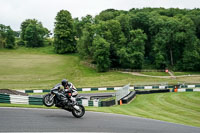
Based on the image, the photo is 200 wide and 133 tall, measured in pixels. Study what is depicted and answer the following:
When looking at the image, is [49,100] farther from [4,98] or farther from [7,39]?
[7,39]

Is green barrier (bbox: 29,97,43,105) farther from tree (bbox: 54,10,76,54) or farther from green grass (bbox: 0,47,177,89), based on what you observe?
tree (bbox: 54,10,76,54)

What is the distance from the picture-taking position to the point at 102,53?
6512cm

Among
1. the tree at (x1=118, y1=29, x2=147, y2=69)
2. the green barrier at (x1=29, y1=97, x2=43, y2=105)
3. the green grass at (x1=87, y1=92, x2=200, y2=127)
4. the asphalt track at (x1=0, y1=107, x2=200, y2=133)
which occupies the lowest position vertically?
the green grass at (x1=87, y1=92, x2=200, y2=127)

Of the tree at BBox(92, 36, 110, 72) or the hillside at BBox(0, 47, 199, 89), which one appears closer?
the hillside at BBox(0, 47, 199, 89)

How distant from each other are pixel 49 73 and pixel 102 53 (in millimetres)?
15653

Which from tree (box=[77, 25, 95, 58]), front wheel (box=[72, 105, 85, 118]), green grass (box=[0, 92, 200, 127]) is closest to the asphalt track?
front wheel (box=[72, 105, 85, 118])

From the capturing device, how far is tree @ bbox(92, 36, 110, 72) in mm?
64688

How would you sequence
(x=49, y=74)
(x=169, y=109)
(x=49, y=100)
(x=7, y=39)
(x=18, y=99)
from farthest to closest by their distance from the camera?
(x=7, y=39)
(x=49, y=74)
(x=169, y=109)
(x=18, y=99)
(x=49, y=100)

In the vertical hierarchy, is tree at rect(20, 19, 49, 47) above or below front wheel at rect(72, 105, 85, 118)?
above

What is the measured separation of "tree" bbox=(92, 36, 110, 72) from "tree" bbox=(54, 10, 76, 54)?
23042mm

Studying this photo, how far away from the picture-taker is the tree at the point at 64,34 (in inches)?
3376

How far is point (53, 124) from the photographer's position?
38.0 ft

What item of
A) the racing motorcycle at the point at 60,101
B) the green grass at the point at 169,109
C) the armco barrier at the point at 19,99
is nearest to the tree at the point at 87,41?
the green grass at the point at 169,109

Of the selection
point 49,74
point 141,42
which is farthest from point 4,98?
point 141,42
